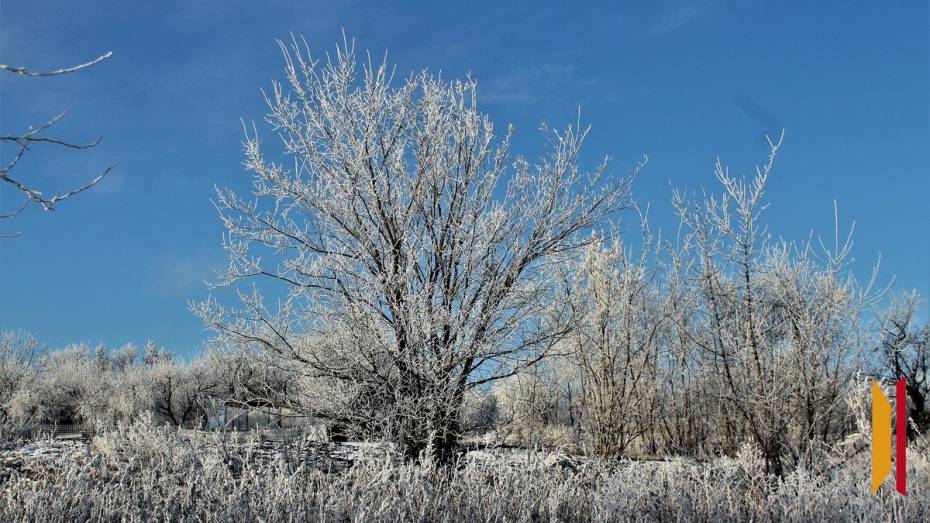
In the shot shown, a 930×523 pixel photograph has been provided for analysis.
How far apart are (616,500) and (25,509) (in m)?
4.25

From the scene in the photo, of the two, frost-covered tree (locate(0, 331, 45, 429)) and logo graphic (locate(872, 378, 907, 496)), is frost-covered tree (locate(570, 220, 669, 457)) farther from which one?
frost-covered tree (locate(0, 331, 45, 429))

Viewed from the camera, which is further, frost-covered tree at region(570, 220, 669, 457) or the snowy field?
frost-covered tree at region(570, 220, 669, 457)

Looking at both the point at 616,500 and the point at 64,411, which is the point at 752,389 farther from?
the point at 64,411

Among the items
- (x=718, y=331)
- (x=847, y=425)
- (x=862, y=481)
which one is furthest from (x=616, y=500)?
(x=847, y=425)

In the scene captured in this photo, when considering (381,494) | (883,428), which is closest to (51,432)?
(381,494)

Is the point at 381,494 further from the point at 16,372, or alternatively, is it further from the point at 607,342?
the point at 16,372

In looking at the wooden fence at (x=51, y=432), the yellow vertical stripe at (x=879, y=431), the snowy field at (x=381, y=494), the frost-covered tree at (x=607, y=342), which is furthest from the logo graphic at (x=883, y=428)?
the wooden fence at (x=51, y=432)

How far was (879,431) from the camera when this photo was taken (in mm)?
3982

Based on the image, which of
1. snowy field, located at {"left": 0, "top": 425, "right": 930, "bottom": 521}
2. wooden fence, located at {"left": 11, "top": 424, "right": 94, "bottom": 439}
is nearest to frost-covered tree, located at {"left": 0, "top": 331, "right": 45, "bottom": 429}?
wooden fence, located at {"left": 11, "top": 424, "right": 94, "bottom": 439}

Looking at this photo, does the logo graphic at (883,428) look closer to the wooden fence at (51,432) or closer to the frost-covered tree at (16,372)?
the wooden fence at (51,432)

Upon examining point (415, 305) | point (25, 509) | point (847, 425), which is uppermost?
point (415, 305)

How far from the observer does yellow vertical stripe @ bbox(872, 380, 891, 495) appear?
12.8ft

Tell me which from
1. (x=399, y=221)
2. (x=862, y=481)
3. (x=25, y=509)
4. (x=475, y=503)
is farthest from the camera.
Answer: (x=399, y=221)

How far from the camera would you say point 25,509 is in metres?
5.30
